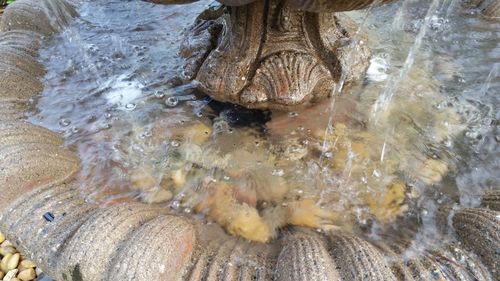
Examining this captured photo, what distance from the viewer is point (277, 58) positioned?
207cm

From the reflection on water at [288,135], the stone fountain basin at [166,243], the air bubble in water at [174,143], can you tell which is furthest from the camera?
the air bubble in water at [174,143]

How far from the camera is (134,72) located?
8.88 feet

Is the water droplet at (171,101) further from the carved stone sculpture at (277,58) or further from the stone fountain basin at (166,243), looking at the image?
the stone fountain basin at (166,243)

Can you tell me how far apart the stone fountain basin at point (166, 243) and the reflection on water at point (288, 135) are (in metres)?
0.12

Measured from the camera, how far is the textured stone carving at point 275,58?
6.67 ft

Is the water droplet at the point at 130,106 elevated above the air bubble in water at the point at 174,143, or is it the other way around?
the water droplet at the point at 130,106

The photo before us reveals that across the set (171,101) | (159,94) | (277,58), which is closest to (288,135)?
(277,58)

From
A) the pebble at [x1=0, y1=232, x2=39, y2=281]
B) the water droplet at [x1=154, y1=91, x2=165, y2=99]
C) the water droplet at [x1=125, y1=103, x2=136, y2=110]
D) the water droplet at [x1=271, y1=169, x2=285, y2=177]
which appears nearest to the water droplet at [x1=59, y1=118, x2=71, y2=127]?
the water droplet at [x1=125, y1=103, x2=136, y2=110]

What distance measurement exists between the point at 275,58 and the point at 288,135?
42cm

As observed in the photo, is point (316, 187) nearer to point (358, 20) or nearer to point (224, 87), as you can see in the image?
point (224, 87)

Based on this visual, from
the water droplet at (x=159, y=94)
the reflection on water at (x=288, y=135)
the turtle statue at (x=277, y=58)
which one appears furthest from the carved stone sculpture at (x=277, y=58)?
the water droplet at (x=159, y=94)

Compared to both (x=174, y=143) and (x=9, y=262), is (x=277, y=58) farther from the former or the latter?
(x=9, y=262)

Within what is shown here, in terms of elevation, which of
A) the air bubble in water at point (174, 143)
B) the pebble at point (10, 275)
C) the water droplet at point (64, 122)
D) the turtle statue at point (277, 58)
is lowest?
the pebble at point (10, 275)

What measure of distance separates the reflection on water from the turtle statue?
220mm
